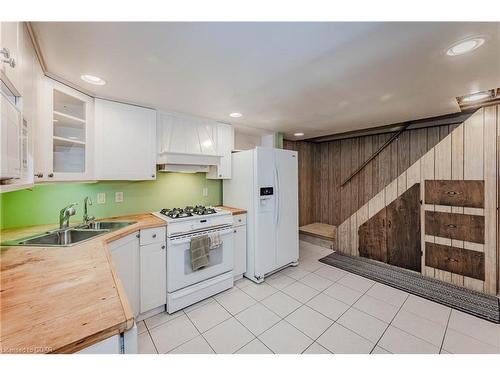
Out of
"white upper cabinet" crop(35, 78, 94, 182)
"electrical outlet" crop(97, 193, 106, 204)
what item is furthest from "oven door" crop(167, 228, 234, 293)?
"white upper cabinet" crop(35, 78, 94, 182)

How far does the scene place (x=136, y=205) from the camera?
2.44 m

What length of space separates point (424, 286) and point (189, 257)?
9.12 feet

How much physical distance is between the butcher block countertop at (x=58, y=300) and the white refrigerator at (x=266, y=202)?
5.58ft

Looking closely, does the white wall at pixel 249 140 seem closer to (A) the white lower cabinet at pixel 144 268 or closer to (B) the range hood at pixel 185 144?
(B) the range hood at pixel 185 144

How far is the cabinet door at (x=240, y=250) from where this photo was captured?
2582mm

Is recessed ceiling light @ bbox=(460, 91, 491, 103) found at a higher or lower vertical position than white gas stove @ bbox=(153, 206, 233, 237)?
higher

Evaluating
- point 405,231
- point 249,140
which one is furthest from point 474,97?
point 249,140

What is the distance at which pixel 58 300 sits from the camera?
0.78 m

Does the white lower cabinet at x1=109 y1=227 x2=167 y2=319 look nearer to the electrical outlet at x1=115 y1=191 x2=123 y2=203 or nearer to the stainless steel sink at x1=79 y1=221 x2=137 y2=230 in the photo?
the stainless steel sink at x1=79 y1=221 x2=137 y2=230

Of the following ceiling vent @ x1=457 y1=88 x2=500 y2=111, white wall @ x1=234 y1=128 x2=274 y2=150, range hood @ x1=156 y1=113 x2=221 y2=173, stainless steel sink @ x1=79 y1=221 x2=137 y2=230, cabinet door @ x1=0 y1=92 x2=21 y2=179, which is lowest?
stainless steel sink @ x1=79 y1=221 x2=137 y2=230

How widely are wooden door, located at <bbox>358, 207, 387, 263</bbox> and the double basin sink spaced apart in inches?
130

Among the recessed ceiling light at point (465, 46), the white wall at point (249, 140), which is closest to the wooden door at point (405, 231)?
the recessed ceiling light at point (465, 46)

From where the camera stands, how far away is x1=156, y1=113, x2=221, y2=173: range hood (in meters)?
2.32
